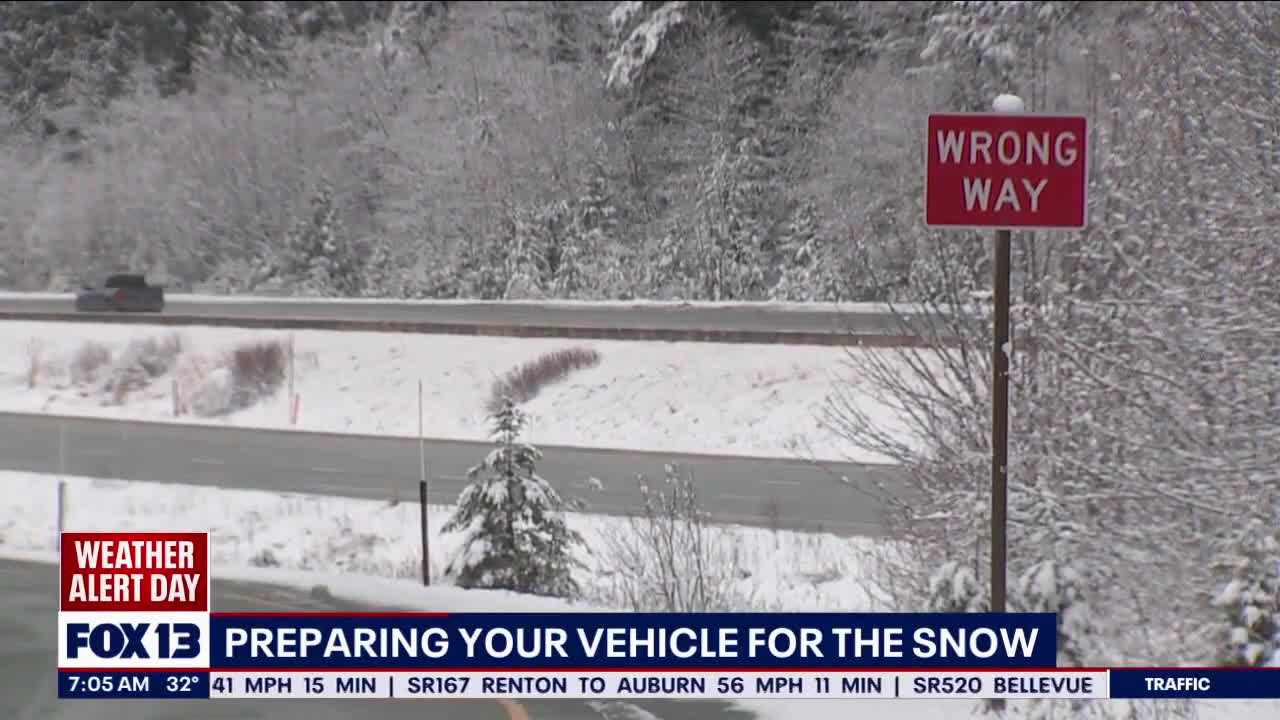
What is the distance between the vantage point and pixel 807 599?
1531 centimetres

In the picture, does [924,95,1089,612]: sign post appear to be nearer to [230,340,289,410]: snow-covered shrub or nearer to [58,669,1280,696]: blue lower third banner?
[58,669,1280,696]: blue lower third banner

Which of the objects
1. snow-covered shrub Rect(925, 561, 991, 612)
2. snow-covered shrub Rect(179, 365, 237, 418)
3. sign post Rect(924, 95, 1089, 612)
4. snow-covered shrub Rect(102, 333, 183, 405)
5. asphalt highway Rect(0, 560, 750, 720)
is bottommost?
asphalt highway Rect(0, 560, 750, 720)

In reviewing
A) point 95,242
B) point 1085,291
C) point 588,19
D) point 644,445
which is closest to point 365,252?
point 588,19

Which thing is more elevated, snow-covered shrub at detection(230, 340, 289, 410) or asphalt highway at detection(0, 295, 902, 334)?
asphalt highway at detection(0, 295, 902, 334)

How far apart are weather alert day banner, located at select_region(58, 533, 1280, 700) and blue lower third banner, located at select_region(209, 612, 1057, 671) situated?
12mm

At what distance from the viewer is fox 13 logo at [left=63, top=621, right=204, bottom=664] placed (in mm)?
9672

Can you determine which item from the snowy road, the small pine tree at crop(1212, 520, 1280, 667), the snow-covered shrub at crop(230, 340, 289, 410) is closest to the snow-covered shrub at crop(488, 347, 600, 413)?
the snowy road

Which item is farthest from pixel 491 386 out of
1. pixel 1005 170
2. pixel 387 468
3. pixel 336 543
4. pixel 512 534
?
pixel 1005 170

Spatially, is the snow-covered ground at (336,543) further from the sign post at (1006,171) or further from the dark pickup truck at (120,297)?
the sign post at (1006,171)

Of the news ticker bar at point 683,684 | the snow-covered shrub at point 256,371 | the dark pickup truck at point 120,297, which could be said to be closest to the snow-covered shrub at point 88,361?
the dark pickup truck at point 120,297

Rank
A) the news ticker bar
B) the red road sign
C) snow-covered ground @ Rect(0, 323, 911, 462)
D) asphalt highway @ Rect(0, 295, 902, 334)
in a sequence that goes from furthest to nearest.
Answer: asphalt highway @ Rect(0, 295, 902, 334) → snow-covered ground @ Rect(0, 323, 911, 462) → the news ticker bar → the red road sign

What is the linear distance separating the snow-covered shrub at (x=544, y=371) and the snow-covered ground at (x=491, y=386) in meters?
0.18

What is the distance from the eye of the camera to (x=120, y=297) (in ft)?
84.0

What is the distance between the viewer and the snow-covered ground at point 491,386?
26.4 metres
